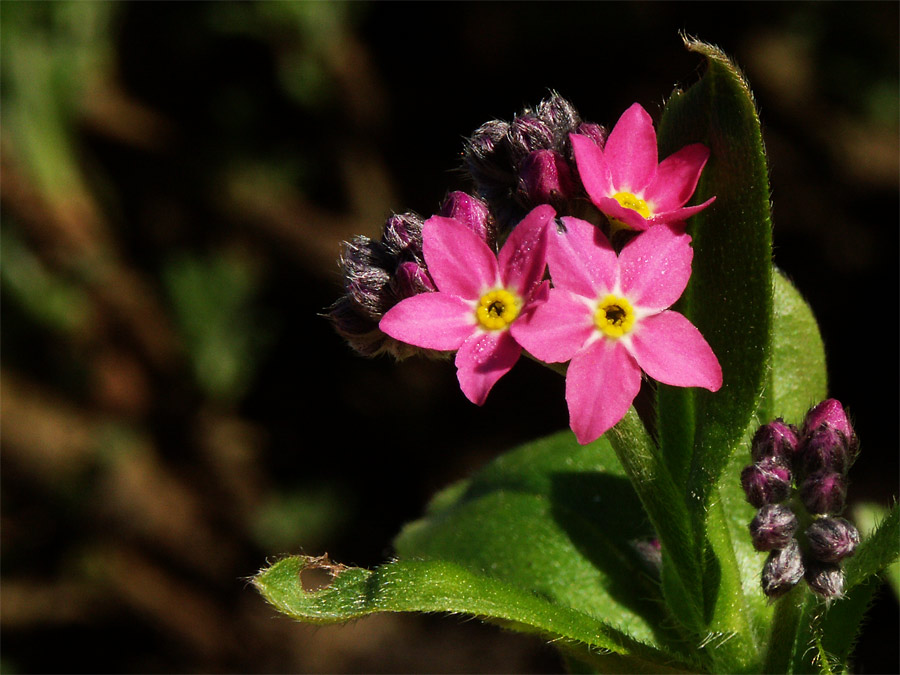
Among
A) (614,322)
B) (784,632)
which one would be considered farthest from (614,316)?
(784,632)

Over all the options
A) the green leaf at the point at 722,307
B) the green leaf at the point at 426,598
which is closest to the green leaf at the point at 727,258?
the green leaf at the point at 722,307

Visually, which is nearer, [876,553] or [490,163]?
[876,553]

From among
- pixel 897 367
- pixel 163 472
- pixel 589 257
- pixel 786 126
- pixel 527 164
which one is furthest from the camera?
pixel 163 472

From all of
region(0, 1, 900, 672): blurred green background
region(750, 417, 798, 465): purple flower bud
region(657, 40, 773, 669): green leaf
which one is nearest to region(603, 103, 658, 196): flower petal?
region(657, 40, 773, 669): green leaf

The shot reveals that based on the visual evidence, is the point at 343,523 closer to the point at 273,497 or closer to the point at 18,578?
the point at 273,497

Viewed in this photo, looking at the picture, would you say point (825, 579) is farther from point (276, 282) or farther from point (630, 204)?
point (276, 282)

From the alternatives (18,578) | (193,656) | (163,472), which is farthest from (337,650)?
(18,578)
